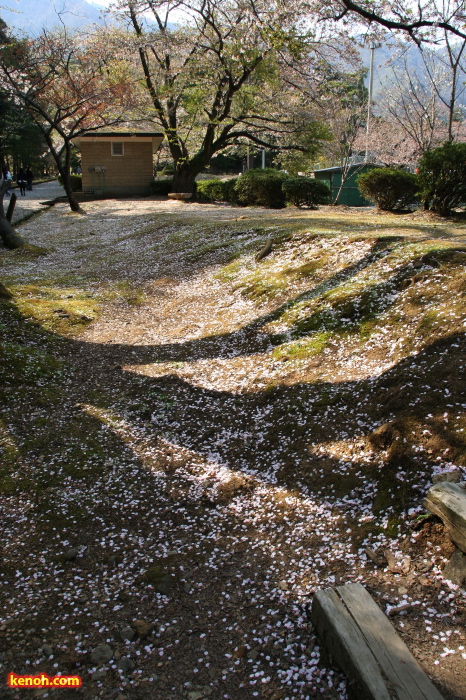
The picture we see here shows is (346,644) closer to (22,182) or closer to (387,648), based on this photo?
(387,648)

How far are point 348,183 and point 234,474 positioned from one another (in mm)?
35151

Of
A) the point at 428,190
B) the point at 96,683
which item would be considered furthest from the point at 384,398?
the point at 428,190

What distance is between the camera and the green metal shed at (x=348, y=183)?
33656 mm

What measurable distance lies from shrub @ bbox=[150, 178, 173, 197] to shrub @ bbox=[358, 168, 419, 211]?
17320 millimetres

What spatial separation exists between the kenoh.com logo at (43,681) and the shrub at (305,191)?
17.2m

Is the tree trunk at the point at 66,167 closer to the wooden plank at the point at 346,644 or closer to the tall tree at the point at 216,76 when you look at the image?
the tall tree at the point at 216,76

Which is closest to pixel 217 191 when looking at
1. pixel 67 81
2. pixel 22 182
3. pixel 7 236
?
pixel 67 81

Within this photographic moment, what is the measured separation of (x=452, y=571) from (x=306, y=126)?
20923mm

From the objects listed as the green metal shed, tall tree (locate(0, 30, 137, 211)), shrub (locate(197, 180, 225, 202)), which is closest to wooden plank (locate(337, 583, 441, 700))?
tall tree (locate(0, 30, 137, 211))

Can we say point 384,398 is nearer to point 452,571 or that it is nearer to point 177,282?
point 452,571

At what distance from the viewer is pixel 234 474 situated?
4199mm

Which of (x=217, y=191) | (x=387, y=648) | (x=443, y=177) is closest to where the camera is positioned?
(x=387, y=648)

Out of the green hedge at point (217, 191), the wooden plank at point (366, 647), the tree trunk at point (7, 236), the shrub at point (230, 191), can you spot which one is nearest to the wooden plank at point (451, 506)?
the wooden plank at point (366, 647)

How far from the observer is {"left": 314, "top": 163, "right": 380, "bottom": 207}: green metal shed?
1325 inches
